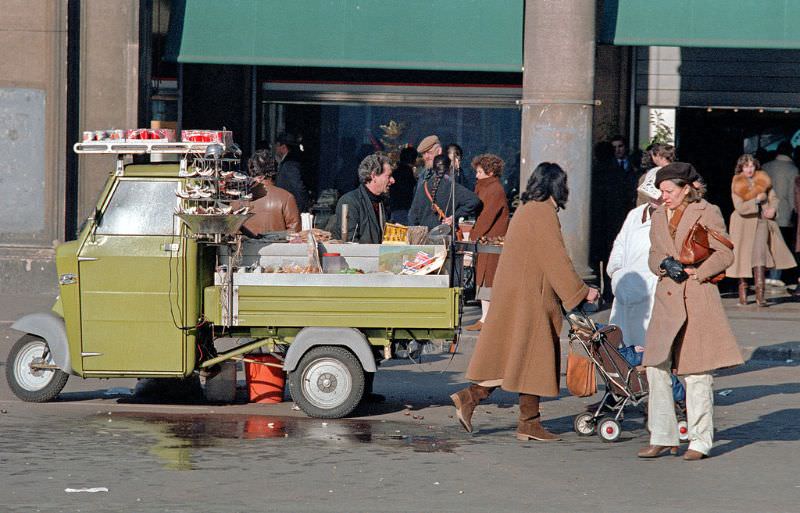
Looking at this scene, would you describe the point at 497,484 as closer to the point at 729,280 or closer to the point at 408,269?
the point at 408,269

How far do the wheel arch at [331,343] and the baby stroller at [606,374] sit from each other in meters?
1.44

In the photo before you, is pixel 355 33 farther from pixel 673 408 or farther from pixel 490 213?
pixel 673 408

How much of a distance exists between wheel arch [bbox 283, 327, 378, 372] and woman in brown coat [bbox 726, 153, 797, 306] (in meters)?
8.32

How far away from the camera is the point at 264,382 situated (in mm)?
10195

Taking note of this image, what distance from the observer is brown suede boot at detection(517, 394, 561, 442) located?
8914 mm

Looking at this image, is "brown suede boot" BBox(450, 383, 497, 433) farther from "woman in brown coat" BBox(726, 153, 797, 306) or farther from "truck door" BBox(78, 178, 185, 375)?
"woman in brown coat" BBox(726, 153, 797, 306)

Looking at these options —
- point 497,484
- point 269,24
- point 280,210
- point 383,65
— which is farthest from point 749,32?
point 497,484

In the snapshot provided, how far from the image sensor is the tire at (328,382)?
377 inches

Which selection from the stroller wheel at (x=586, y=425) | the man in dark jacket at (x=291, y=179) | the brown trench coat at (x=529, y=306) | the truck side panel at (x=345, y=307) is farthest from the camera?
the man in dark jacket at (x=291, y=179)

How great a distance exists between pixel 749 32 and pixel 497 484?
33.6ft

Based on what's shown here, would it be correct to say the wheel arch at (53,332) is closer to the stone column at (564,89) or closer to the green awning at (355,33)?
the green awning at (355,33)

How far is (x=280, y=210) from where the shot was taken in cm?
1134

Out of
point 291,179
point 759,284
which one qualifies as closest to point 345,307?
point 291,179

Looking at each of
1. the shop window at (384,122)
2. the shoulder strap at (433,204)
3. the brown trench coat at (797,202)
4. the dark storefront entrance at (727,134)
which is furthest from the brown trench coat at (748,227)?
the shoulder strap at (433,204)
